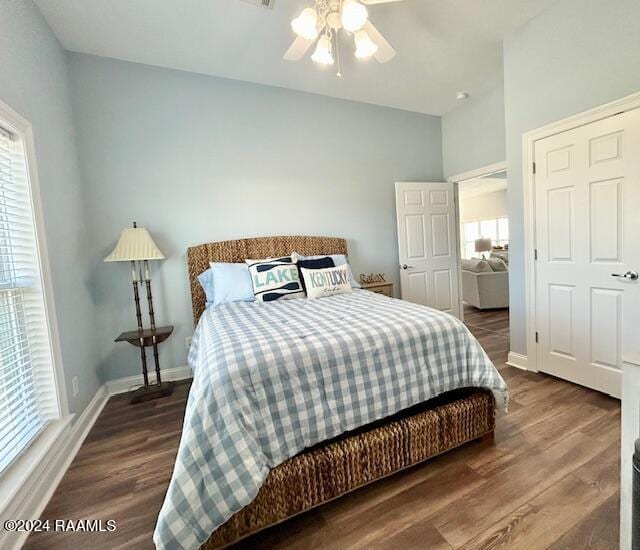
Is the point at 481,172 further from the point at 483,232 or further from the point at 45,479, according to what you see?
the point at 483,232

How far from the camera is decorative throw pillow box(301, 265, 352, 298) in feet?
8.47

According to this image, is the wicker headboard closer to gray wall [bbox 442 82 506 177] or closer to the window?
gray wall [bbox 442 82 506 177]

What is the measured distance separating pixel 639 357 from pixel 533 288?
1.93 m

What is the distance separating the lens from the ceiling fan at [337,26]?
5.29ft

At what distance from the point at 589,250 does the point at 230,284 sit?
9.24 ft

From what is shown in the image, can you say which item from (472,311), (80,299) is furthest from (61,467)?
(472,311)

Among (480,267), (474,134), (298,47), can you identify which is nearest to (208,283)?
(298,47)

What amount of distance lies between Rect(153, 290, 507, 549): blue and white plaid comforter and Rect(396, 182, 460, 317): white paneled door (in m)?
2.01

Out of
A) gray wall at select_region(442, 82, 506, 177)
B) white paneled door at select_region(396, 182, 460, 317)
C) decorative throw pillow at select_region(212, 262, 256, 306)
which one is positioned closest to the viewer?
decorative throw pillow at select_region(212, 262, 256, 306)

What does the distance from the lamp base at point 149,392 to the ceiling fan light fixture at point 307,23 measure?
2796mm

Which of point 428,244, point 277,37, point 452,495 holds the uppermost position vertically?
point 277,37

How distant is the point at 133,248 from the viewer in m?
2.40

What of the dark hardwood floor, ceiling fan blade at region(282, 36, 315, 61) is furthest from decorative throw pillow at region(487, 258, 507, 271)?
ceiling fan blade at region(282, 36, 315, 61)

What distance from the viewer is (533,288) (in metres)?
2.58
